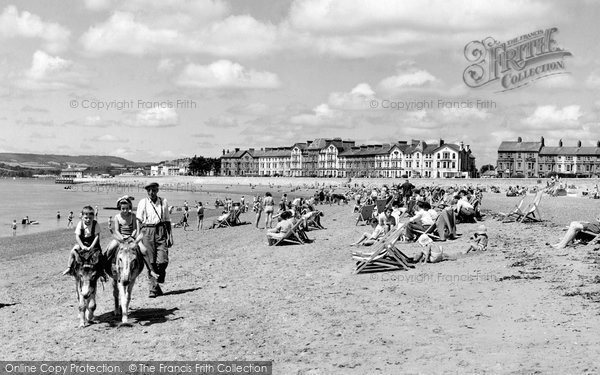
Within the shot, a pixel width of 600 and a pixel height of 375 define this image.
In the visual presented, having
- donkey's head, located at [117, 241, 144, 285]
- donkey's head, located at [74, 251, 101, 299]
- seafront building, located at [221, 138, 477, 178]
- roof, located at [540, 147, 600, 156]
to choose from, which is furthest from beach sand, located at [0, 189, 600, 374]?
roof, located at [540, 147, 600, 156]

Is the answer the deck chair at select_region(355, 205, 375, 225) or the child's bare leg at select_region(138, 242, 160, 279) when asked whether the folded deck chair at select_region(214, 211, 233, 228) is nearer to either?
the deck chair at select_region(355, 205, 375, 225)

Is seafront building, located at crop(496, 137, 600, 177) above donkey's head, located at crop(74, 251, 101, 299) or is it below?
above

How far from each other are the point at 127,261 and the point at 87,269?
57 cm

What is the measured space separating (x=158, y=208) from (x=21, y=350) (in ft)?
10.6

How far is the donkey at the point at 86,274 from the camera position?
8273mm

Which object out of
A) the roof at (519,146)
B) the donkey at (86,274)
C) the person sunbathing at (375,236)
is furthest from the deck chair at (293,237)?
the roof at (519,146)

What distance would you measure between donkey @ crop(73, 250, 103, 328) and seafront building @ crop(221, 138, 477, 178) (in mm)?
110552

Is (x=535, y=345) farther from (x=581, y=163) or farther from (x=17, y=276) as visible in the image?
(x=581, y=163)

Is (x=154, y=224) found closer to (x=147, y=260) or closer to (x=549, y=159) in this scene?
(x=147, y=260)

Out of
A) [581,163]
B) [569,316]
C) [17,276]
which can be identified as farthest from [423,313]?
[581,163]

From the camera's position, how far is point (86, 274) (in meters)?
8.29

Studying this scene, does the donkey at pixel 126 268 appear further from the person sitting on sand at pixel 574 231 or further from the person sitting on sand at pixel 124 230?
the person sitting on sand at pixel 574 231

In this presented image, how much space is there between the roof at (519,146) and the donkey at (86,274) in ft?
401

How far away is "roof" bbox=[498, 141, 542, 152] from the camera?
120 metres
